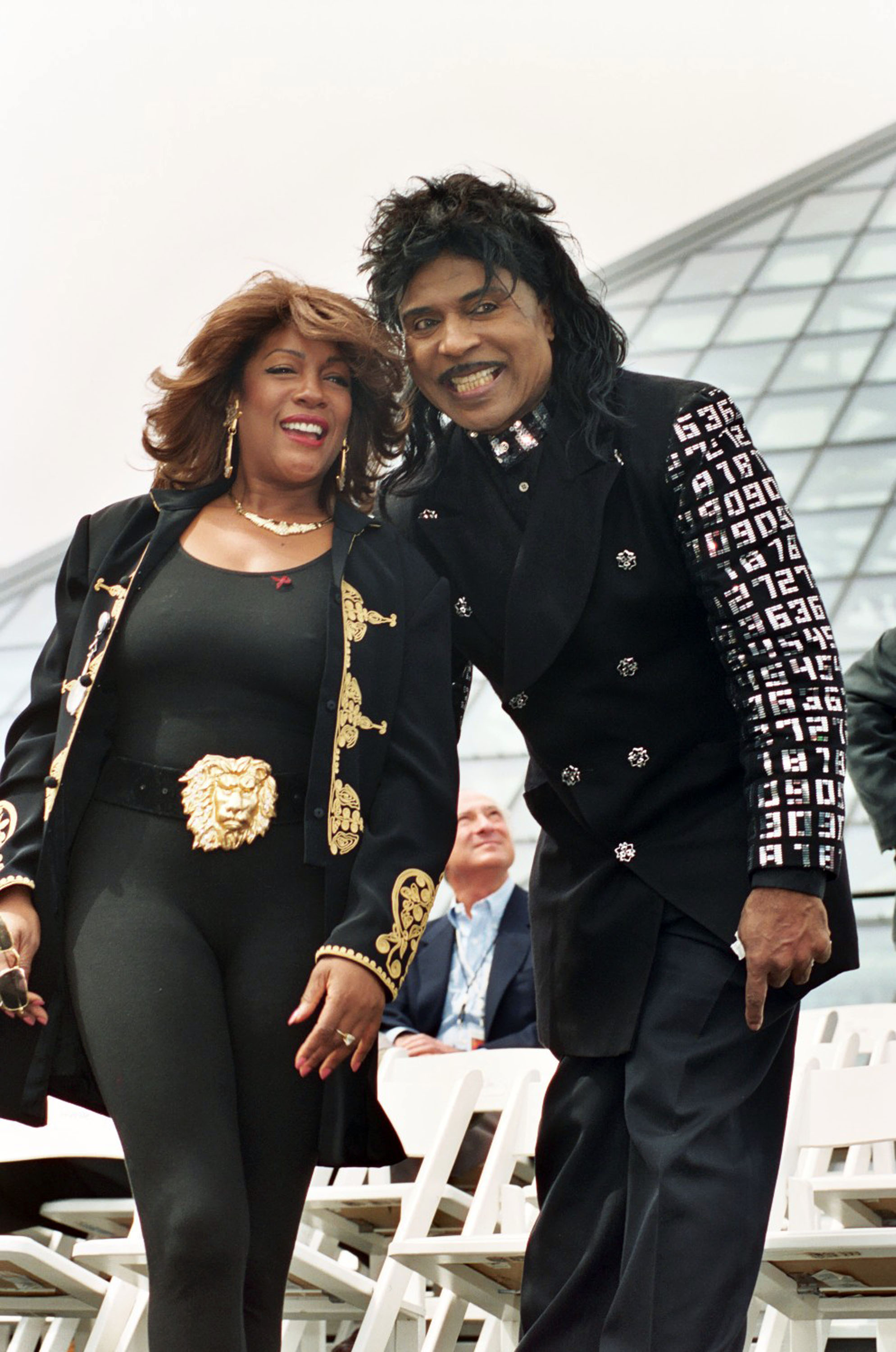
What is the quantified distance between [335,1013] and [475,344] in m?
0.97

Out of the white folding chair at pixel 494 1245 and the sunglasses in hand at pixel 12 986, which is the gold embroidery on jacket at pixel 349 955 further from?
the white folding chair at pixel 494 1245

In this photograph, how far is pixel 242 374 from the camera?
228 centimetres

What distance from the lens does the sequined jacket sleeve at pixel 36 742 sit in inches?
78.7

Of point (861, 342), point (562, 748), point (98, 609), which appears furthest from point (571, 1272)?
point (861, 342)

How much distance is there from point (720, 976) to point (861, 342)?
14.6 meters

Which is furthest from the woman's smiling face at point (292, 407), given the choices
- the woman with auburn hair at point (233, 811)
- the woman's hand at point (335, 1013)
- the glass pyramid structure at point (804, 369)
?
the glass pyramid structure at point (804, 369)

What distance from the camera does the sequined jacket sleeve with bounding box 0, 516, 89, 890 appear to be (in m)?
2.00

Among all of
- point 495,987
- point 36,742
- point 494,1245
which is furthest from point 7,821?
point 495,987

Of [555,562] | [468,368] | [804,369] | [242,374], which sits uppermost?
[804,369]

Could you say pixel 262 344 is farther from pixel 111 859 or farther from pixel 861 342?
pixel 861 342

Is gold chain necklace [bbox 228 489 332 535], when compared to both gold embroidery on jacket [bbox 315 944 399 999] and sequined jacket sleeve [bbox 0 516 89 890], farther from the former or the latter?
gold embroidery on jacket [bbox 315 944 399 999]

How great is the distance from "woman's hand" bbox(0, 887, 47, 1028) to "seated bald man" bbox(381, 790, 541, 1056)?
2.54 m

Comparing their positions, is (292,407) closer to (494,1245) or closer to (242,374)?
(242,374)

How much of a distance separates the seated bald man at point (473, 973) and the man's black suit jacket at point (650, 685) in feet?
7.21
